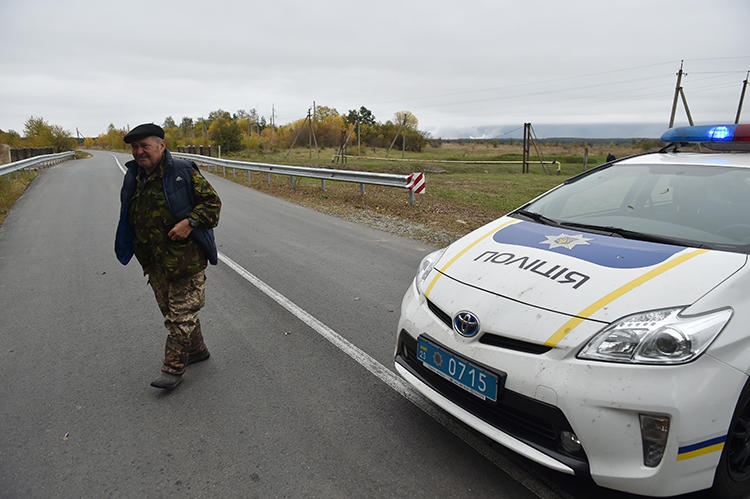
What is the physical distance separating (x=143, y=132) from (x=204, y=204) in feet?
1.96

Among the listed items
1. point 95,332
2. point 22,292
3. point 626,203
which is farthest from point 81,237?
point 626,203

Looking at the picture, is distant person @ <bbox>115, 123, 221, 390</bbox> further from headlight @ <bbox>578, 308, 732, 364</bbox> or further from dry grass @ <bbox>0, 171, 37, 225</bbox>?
dry grass @ <bbox>0, 171, 37, 225</bbox>

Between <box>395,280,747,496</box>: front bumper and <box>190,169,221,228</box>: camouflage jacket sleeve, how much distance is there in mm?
2183

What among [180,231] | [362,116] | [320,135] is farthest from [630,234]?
[362,116]

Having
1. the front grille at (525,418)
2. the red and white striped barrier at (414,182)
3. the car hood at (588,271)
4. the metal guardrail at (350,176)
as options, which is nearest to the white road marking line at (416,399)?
the front grille at (525,418)

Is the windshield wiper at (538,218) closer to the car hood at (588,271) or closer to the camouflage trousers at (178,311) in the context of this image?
the car hood at (588,271)

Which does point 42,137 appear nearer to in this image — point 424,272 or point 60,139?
point 60,139

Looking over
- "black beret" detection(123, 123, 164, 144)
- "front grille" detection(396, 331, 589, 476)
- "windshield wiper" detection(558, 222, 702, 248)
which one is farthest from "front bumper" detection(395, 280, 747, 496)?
"black beret" detection(123, 123, 164, 144)

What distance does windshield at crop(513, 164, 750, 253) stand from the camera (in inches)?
103

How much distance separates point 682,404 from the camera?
1.82 metres

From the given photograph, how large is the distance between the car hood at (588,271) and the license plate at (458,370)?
0.38m

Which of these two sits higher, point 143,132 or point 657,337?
point 143,132

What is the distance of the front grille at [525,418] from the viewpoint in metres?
1.99

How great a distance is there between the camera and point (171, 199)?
3.19 m
